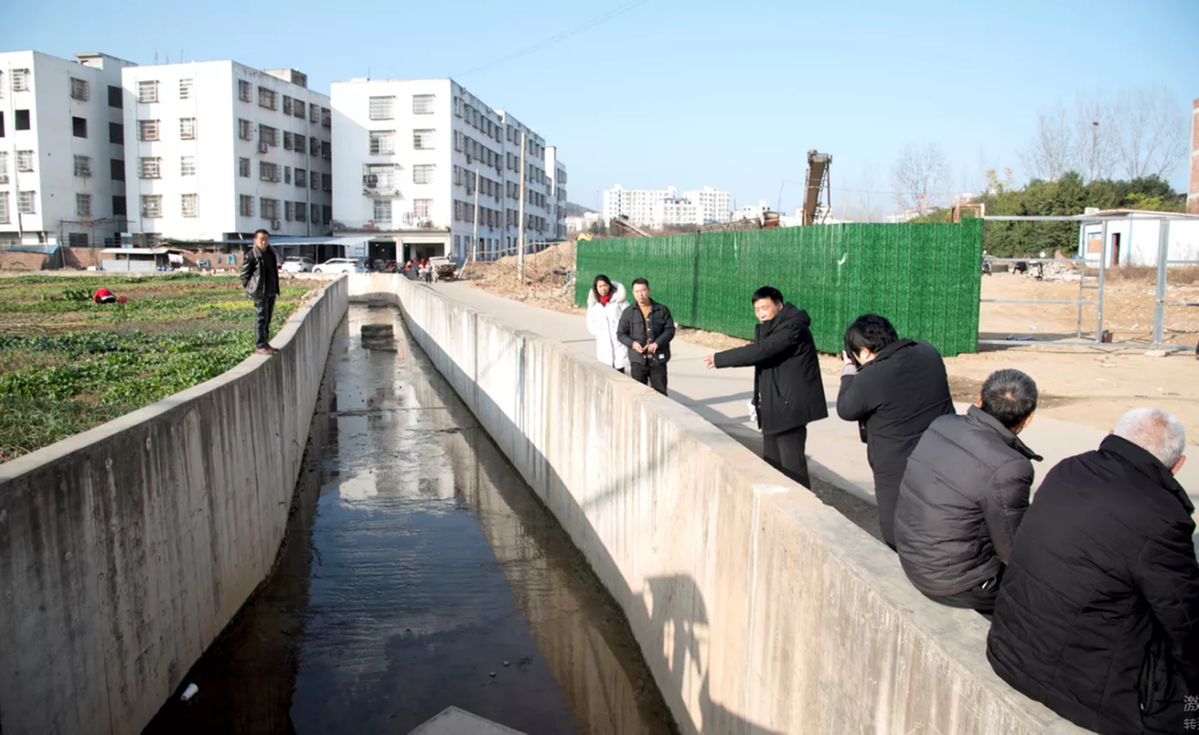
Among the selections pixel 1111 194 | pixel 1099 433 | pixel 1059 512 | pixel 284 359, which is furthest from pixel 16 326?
pixel 1111 194

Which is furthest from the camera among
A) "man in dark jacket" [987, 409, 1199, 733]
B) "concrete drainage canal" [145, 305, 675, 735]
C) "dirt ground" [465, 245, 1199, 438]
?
"dirt ground" [465, 245, 1199, 438]

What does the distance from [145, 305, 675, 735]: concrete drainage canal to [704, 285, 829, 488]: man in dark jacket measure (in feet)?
5.56

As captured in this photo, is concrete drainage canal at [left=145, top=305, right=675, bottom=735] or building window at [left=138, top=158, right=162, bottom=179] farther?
building window at [left=138, top=158, right=162, bottom=179]

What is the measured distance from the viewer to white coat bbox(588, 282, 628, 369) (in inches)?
384

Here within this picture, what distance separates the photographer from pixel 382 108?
71.3 meters

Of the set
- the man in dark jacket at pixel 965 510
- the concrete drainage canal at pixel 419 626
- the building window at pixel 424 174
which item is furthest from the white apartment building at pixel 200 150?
the man in dark jacket at pixel 965 510

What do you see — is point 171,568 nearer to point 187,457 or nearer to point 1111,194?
point 187,457

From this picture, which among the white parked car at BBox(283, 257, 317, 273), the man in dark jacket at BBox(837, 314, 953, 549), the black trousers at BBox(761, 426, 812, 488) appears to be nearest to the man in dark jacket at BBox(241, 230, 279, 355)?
the black trousers at BBox(761, 426, 812, 488)

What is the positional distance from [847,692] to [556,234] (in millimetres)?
121297

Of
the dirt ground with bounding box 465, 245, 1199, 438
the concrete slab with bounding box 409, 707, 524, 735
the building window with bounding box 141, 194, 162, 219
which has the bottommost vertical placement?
the concrete slab with bounding box 409, 707, 524, 735

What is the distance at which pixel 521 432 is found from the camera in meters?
10.9

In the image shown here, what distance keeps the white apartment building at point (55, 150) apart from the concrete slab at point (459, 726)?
70.1 m

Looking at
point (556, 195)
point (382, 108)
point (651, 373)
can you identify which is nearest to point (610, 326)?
point (651, 373)

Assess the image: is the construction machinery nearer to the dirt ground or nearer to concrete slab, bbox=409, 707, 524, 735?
the dirt ground
